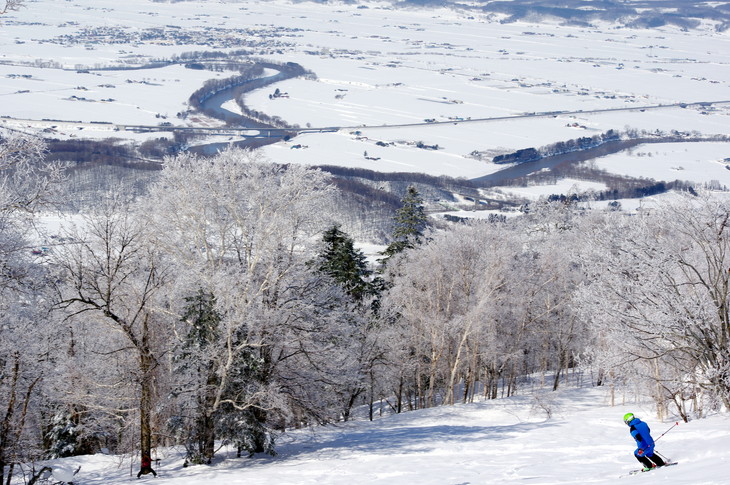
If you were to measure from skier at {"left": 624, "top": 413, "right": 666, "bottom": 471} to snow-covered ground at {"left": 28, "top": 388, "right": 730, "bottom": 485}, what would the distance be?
46 cm

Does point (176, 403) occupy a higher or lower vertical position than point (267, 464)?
higher

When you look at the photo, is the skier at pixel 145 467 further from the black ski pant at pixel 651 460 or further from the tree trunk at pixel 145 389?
the black ski pant at pixel 651 460

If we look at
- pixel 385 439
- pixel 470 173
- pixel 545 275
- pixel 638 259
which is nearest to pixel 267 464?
pixel 385 439

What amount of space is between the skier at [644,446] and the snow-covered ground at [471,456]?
0.46 metres

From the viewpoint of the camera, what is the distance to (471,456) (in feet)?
66.3

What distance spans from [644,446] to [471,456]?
5.86m

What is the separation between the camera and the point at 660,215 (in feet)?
75.9

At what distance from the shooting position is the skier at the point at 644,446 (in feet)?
50.1

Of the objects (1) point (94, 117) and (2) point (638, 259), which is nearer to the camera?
(2) point (638, 259)

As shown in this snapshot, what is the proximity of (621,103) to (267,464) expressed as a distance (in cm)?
19037

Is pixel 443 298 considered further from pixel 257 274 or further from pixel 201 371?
pixel 201 371

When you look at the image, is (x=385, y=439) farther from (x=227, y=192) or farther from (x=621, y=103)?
Result: (x=621, y=103)

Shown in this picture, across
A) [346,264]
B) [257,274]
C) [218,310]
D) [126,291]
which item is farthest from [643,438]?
[346,264]

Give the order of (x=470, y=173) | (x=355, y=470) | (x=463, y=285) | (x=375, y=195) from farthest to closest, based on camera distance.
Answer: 1. (x=470, y=173)
2. (x=375, y=195)
3. (x=463, y=285)
4. (x=355, y=470)
